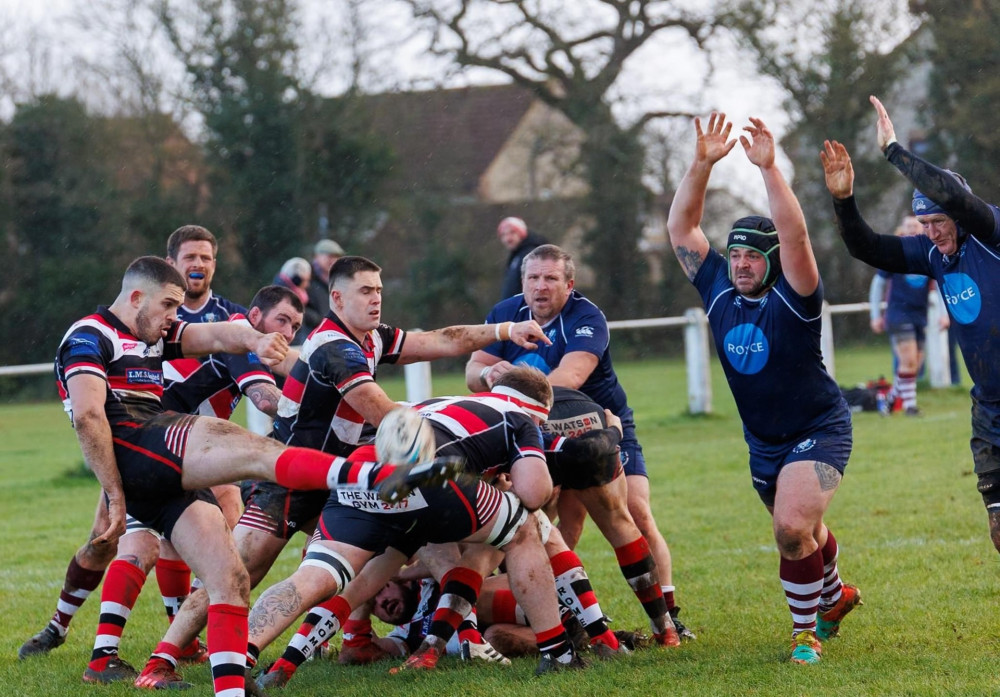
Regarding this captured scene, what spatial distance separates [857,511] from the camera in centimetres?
911

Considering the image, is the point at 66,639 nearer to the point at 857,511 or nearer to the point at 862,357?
the point at 857,511

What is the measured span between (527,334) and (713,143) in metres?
1.34

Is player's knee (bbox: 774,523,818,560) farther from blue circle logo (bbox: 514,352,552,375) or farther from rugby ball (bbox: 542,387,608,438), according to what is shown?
blue circle logo (bbox: 514,352,552,375)

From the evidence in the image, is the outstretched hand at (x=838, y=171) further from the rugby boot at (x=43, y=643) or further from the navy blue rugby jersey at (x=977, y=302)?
the rugby boot at (x=43, y=643)

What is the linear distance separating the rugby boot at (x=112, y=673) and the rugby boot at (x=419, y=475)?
1954 millimetres

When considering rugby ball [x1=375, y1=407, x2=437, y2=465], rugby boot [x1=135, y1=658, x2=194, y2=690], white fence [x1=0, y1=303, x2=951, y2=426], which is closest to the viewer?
rugby ball [x1=375, y1=407, x2=437, y2=465]

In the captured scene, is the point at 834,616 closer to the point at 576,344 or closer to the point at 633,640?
the point at 633,640

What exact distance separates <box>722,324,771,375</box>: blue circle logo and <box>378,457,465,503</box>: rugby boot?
1.75 metres

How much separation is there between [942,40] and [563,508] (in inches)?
1105

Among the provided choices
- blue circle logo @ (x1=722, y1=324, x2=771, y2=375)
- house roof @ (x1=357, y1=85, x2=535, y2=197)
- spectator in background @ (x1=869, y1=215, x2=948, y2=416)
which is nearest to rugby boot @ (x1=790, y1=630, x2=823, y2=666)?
blue circle logo @ (x1=722, y1=324, x2=771, y2=375)

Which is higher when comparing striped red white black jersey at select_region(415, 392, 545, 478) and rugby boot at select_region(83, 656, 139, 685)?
striped red white black jersey at select_region(415, 392, 545, 478)

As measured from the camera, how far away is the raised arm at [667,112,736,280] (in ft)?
19.2

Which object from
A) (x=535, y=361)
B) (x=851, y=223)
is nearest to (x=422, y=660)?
(x=535, y=361)

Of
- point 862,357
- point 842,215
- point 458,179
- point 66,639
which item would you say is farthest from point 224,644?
point 458,179
